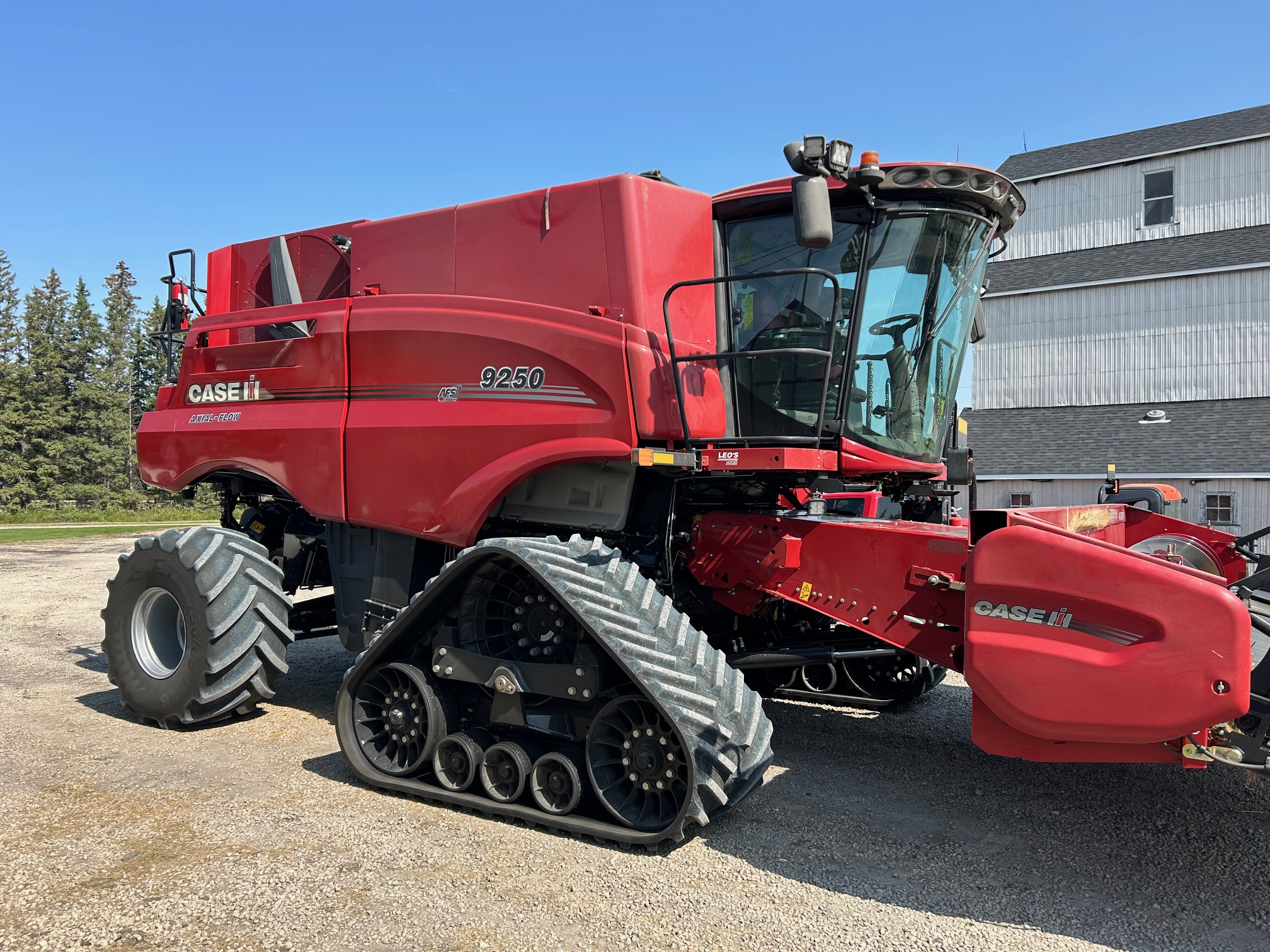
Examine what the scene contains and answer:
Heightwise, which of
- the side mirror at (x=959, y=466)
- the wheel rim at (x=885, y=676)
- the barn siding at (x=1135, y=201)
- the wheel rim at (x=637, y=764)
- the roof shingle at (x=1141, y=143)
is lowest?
the wheel rim at (x=885, y=676)

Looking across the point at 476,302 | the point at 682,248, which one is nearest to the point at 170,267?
the point at 476,302

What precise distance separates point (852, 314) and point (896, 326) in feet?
1.01

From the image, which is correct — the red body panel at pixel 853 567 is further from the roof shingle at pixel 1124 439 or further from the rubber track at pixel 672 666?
the roof shingle at pixel 1124 439

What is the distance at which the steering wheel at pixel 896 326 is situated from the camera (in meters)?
5.01

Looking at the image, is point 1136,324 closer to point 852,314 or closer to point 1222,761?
point 852,314

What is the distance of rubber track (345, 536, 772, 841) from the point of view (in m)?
3.87

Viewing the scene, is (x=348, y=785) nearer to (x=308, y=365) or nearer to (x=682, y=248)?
(x=308, y=365)

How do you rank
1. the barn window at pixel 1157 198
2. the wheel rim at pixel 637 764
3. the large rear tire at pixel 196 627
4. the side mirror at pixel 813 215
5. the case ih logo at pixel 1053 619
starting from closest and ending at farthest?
the case ih logo at pixel 1053 619, the wheel rim at pixel 637 764, the side mirror at pixel 813 215, the large rear tire at pixel 196 627, the barn window at pixel 1157 198

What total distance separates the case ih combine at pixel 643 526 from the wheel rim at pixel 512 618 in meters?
0.02

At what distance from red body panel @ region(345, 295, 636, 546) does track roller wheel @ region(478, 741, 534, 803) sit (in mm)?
1325

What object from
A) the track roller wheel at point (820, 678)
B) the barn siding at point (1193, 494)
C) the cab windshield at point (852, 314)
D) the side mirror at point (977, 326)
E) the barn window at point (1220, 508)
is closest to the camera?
the cab windshield at point (852, 314)

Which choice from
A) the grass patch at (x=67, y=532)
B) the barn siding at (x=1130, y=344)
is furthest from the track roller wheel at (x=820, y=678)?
the grass patch at (x=67, y=532)

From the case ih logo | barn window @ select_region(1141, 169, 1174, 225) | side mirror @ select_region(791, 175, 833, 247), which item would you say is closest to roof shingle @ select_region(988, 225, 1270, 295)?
barn window @ select_region(1141, 169, 1174, 225)

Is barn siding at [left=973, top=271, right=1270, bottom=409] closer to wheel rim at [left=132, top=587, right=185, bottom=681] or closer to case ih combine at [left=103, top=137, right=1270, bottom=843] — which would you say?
case ih combine at [left=103, top=137, right=1270, bottom=843]
